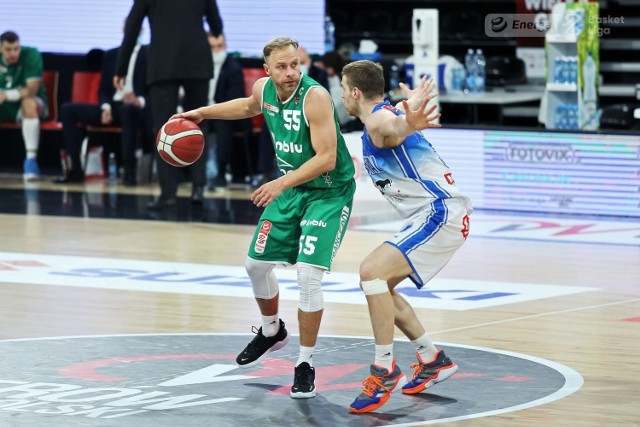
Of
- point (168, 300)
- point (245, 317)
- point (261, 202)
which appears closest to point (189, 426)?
point (261, 202)

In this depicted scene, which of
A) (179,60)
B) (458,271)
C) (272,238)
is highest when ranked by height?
(179,60)

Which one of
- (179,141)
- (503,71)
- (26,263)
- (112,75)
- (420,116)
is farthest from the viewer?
(503,71)

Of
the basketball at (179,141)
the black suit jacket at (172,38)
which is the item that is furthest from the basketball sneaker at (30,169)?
the basketball at (179,141)

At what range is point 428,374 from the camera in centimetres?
541

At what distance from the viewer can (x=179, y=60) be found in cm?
1088

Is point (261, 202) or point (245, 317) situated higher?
point (261, 202)

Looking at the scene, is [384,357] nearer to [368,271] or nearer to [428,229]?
[368,271]

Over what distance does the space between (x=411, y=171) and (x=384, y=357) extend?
2.50ft

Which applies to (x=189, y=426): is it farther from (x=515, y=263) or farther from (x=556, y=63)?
(x=556, y=63)

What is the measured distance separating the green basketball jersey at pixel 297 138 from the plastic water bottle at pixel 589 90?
6363 millimetres

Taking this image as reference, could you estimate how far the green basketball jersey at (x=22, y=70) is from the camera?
1359 centimetres

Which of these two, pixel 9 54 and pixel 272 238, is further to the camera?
pixel 9 54

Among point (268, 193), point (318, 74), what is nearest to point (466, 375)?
point (268, 193)

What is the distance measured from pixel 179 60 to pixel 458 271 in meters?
3.47
